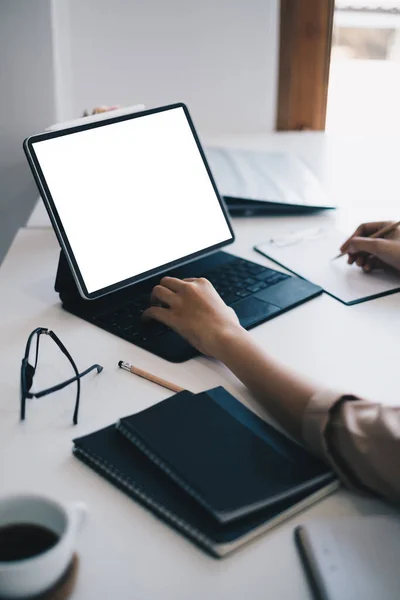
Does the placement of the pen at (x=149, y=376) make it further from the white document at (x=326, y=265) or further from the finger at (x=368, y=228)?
the finger at (x=368, y=228)

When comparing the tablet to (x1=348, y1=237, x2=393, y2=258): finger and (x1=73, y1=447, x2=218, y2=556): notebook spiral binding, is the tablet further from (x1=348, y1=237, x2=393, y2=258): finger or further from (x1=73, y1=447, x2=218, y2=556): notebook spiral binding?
(x1=348, y1=237, x2=393, y2=258): finger

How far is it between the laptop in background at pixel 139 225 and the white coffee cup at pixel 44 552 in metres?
0.37

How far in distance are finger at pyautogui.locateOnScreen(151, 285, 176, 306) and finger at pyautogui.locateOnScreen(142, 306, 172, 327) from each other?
15mm

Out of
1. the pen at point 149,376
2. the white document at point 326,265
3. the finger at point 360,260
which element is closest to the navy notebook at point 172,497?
the pen at point 149,376

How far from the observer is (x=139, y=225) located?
3.65 feet

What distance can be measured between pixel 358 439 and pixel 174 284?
42 cm

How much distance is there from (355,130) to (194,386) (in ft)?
5.17

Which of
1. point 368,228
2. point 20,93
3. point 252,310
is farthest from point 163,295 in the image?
point 20,93

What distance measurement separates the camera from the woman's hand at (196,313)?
915 mm

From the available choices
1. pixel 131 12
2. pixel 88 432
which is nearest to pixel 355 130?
pixel 131 12

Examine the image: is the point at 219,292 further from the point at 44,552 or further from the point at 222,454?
the point at 44,552

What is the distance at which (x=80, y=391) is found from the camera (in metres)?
0.85

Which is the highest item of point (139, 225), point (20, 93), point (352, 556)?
point (20, 93)

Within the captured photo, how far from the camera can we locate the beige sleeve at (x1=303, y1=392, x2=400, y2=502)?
66 cm
